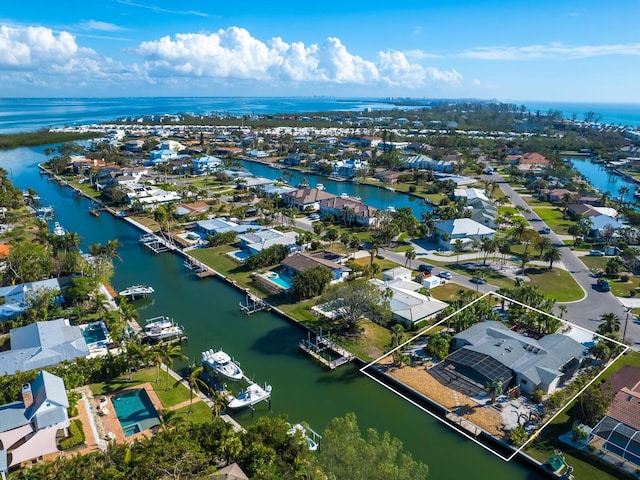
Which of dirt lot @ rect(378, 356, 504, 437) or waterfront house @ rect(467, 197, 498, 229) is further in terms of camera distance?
waterfront house @ rect(467, 197, 498, 229)

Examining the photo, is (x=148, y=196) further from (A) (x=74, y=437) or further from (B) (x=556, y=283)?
(B) (x=556, y=283)

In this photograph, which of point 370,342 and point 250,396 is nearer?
point 250,396

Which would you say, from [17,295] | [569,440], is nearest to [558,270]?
[569,440]

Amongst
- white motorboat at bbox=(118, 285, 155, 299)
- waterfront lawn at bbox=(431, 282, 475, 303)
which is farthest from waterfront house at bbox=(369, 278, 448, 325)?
white motorboat at bbox=(118, 285, 155, 299)

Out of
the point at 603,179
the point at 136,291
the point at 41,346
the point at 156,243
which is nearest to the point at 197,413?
the point at 41,346

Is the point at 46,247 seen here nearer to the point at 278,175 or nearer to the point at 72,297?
the point at 72,297

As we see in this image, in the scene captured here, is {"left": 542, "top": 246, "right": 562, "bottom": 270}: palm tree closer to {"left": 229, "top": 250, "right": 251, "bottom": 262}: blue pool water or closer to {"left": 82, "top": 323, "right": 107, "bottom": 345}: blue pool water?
{"left": 229, "top": 250, "right": 251, "bottom": 262}: blue pool water

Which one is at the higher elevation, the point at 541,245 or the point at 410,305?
the point at 541,245
